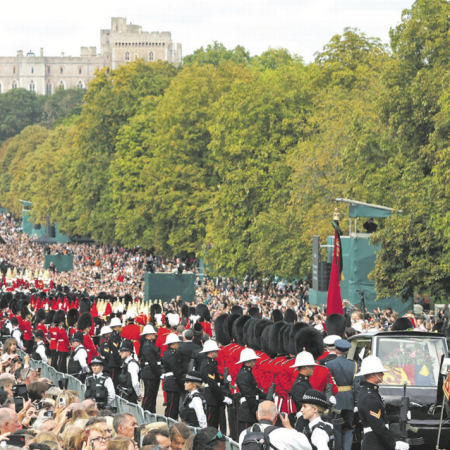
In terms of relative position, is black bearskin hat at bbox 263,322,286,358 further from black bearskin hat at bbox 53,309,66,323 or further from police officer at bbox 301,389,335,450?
black bearskin hat at bbox 53,309,66,323

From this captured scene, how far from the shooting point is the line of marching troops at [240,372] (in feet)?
34.9

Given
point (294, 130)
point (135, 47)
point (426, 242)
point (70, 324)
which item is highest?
point (135, 47)

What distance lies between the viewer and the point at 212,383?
12.5 meters

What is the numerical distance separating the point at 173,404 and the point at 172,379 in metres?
0.39

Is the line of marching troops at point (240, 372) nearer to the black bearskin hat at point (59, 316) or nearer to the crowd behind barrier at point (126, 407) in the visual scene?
the crowd behind barrier at point (126, 407)

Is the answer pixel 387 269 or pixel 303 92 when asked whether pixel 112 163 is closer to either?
pixel 303 92

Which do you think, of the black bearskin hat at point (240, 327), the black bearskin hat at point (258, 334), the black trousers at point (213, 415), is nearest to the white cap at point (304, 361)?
the black trousers at point (213, 415)

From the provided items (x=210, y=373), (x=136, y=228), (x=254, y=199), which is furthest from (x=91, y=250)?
(x=210, y=373)

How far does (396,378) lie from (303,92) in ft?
93.8

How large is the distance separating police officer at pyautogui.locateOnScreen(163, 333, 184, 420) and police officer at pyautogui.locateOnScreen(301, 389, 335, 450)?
231 inches

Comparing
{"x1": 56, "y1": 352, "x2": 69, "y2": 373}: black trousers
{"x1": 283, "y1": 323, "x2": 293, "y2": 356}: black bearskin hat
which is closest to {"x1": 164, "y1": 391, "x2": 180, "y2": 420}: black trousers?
{"x1": 283, "y1": 323, "x2": 293, "y2": 356}: black bearskin hat

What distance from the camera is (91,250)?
6650cm

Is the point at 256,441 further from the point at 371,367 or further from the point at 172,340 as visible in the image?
the point at 172,340

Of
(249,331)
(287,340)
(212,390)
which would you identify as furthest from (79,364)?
(287,340)
